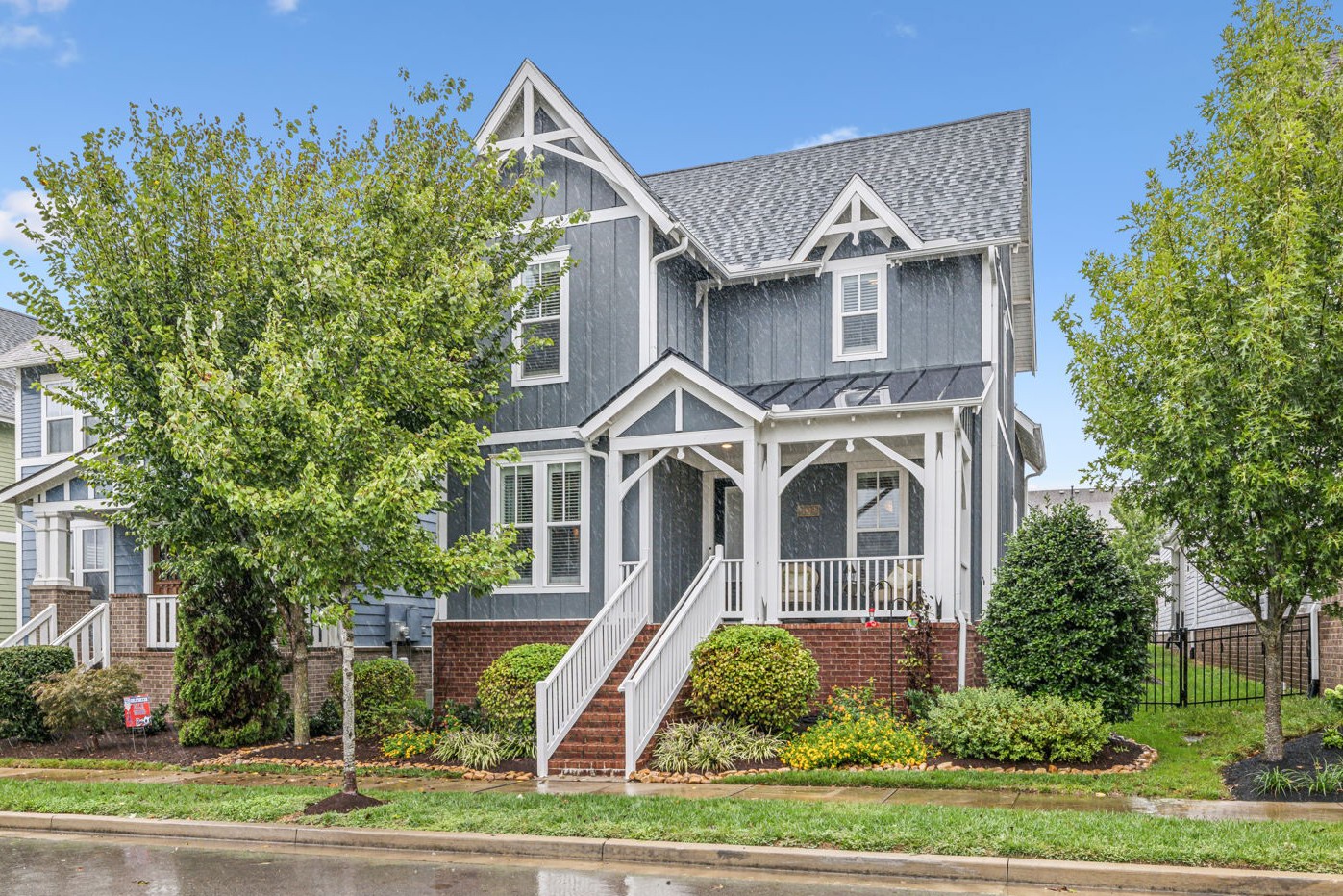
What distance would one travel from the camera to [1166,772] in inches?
470

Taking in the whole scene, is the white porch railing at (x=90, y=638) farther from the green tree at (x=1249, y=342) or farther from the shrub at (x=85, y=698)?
the green tree at (x=1249, y=342)

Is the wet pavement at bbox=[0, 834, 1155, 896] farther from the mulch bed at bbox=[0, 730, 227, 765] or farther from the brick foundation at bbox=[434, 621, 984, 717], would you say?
the mulch bed at bbox=[0, 730, 227, 765]

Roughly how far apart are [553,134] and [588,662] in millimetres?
8813

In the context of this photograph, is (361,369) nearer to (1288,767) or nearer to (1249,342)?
(1249,342)

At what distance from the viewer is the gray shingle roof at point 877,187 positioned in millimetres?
18797

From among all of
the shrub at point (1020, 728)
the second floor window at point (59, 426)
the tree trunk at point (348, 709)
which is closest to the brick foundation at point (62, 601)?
the second floor window at point (59, 426)

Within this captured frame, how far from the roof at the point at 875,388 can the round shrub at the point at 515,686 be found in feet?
15.9

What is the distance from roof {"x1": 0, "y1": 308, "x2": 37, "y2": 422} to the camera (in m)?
28.9

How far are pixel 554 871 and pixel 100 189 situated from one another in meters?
11.4

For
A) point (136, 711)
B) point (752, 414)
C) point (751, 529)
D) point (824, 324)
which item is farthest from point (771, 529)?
point (136, 711)

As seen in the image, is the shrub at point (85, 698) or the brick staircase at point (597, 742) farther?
the shrub at point (85, 698)

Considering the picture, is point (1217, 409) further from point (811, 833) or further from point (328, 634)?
point (328, 634)

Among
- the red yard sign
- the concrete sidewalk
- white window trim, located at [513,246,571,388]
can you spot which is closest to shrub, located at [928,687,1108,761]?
the concrete sidewalk

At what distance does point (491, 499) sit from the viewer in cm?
1883
